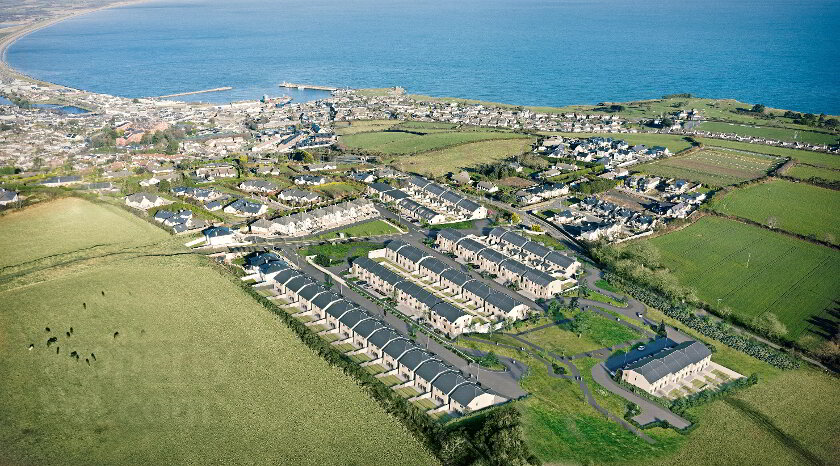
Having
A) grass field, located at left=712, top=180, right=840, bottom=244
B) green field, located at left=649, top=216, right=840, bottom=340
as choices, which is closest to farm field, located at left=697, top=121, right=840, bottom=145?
grass field, located at left=712, top=180, right=840, bottom=244

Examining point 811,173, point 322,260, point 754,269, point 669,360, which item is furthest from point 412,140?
point 669,360

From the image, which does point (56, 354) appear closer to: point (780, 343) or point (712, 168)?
point (780, 343)

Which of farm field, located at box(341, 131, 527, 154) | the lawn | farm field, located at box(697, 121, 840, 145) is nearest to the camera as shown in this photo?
the lawn

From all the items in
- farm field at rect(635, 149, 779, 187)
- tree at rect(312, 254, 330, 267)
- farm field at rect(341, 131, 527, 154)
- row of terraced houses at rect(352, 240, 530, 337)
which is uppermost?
farm field at rect(635, 149, 779, 187)

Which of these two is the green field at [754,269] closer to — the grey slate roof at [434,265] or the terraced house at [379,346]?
the grey slate roof at [434,265]

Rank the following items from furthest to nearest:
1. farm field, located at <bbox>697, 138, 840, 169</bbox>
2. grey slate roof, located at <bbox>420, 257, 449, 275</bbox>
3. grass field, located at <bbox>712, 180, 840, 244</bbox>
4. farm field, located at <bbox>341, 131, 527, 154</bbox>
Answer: farm field, located at <bbox>341, 131, 527, 154</bbox>
farm field, located at <bbox>697, 138, 840, 169</bbox>
grass field, located at <bbox>712, 180, 840, 244</bbox>
grey slate roof, located at <bbox>420, 257, 449, 275</bbox>

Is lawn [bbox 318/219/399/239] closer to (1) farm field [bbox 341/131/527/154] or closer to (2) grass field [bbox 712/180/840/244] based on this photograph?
(1) farm field [bbox 341/131/527/154]
